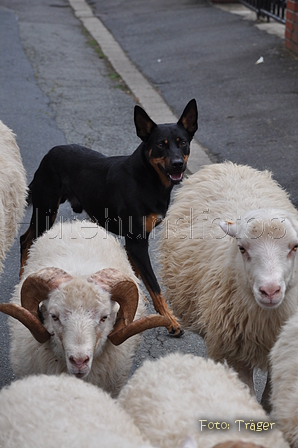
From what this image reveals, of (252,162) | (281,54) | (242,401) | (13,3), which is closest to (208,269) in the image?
(242,401)

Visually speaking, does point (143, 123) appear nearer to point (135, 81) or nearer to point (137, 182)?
point (137, 182)

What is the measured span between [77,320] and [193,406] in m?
0.86

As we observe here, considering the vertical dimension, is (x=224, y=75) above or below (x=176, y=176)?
below

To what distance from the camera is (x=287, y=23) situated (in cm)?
1209

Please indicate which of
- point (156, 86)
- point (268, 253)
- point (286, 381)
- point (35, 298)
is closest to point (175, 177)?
point (268, 253)

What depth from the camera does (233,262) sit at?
386cm

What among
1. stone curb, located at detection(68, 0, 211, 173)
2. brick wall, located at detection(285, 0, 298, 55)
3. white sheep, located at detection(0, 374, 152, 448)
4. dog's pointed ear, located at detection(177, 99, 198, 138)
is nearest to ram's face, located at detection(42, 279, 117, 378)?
white sheep, located at detection(0, 374, 152, 448)

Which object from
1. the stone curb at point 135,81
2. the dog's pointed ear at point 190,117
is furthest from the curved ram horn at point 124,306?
the stone curb at point 135,81

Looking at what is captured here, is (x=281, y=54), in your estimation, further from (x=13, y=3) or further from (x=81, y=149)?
(x=13, y=3)

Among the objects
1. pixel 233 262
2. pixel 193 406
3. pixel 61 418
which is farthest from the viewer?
pixel 233 262

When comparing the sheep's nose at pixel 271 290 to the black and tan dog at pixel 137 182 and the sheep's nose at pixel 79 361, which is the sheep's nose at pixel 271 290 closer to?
the sheep's nose at pixel 79 361

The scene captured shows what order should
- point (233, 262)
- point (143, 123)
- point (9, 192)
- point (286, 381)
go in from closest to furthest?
point (286, 381), point (233, 262), point (143, 123), point (9, 192)

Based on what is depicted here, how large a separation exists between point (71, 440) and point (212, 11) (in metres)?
15.8

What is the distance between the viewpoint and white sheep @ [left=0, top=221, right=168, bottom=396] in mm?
3400
